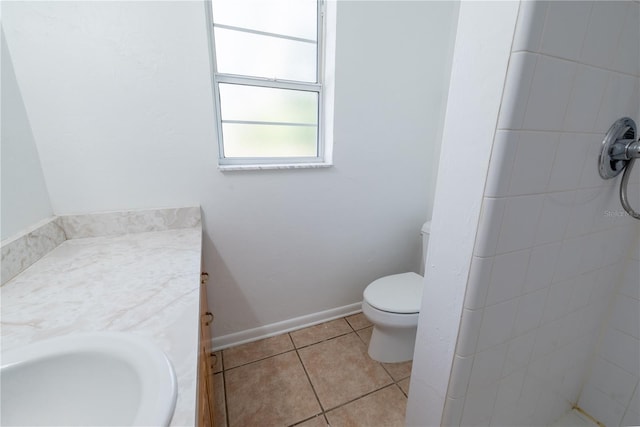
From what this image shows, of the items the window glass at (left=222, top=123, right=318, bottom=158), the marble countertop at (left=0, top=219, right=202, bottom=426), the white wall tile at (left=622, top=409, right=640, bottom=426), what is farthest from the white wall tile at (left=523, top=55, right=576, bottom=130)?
the white wall tile at (left=622, top=409, right=640, bottom=426)

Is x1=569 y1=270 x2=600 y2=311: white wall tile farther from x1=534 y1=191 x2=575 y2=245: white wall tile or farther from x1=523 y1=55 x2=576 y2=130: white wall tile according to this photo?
x1=523 y1=55 x2=576 y2=130: white wall tile

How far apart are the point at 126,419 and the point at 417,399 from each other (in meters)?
0.83

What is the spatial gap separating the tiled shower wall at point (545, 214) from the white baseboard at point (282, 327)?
3.54 ft

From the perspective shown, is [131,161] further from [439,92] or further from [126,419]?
[439,92]

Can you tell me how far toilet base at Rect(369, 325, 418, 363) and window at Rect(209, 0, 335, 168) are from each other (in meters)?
1.07

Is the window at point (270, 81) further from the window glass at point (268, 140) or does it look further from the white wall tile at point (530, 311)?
the white wall tile at point (530, 311)

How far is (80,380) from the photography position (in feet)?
1.71

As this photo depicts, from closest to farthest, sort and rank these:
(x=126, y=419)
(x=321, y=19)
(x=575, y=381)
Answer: (x=126, y=419) < (x=575, y=381) < (x=321, y=19)

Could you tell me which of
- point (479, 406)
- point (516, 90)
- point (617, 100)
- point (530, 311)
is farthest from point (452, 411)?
point (617, 100)

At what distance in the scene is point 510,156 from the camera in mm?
569

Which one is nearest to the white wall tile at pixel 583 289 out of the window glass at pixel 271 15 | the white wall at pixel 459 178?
the white wall at pixel 459 178

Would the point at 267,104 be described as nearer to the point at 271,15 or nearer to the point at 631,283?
the point at 271,15

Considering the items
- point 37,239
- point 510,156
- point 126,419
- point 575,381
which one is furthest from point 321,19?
point 575,381

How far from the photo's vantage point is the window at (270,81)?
1331 mm
